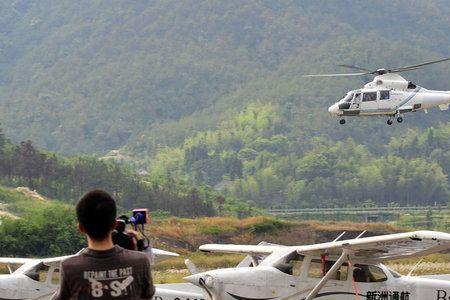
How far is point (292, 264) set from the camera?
20172 millimetres

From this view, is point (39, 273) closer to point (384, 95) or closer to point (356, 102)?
point (356, 102)

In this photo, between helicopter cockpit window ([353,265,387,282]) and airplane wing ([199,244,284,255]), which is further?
airplane wing ([199,244,284,255])

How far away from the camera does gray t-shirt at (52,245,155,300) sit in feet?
29.5

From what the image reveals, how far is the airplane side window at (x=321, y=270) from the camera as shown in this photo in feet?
66.0

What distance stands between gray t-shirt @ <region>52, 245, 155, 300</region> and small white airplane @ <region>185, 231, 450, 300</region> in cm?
1009

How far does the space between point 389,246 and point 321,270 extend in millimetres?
1270

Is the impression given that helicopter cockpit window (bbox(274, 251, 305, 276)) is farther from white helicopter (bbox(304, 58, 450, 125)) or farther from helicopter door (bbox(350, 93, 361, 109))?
helicopter door (bbox(350, 93, 361, 109))

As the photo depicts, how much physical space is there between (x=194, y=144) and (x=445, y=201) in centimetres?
3975

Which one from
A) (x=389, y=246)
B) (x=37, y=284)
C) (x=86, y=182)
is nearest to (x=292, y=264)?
(x=389, y=246)

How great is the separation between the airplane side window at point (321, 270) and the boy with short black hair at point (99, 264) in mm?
11240

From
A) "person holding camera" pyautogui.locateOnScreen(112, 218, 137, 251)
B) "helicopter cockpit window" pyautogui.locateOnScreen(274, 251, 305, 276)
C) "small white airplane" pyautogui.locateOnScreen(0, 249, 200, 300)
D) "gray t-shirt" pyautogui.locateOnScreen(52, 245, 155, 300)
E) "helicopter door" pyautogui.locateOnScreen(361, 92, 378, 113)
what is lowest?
"small white airplane" pyautogui.locateOnScreen(0, 249, 200, 300)

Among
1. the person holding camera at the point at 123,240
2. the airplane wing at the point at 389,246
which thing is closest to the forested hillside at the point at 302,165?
the airplane wing at the point at 389,246

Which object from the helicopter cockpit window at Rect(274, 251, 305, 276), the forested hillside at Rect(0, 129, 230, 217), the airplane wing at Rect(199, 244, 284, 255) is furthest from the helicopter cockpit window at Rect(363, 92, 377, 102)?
the forested hillside at Rect(0, 129, 230, 217)

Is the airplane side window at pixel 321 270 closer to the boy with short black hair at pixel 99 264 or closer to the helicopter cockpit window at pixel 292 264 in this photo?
the helicopter cockpit window at pixel 292 264
